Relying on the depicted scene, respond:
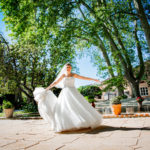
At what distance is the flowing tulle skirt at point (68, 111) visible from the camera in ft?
16.5

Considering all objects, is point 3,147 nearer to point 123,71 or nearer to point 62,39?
point 62,39

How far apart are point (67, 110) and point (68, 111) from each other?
58mm

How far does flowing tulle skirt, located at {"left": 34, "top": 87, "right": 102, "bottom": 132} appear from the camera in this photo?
16.5ft

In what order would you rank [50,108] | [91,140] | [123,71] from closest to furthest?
[91,140]
[50,108]
[123,71]

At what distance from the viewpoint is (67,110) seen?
531 centimetres

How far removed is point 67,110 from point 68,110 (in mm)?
35

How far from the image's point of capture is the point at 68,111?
208 inches

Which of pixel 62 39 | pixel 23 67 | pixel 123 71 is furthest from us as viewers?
pixel 23 67

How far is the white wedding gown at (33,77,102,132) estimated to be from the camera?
16.6 feet

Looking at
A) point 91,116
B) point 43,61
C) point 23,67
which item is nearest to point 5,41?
point 23,67

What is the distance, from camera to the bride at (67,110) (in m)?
5.05

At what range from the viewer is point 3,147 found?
368 cm

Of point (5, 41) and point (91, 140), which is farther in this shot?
point (5, 41)

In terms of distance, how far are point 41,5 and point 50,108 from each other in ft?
34.4
